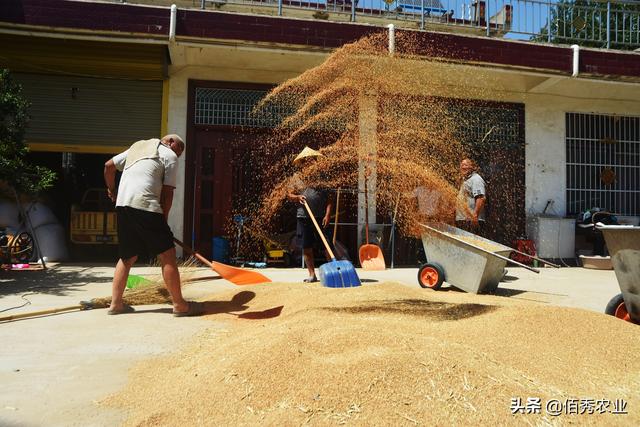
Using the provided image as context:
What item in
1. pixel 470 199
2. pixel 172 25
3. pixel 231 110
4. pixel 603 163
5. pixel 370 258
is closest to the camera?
pixel 470 199

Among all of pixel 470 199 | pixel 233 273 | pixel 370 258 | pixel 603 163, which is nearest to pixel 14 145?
pixel 233 273

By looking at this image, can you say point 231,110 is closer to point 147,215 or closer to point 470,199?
point 470,199

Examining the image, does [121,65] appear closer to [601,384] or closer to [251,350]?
[251,350]

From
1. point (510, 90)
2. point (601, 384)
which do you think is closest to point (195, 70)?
point (510, 90)

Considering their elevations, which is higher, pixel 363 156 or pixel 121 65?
pixel 121 65

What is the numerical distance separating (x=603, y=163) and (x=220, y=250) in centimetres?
806

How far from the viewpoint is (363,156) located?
471 centimetres

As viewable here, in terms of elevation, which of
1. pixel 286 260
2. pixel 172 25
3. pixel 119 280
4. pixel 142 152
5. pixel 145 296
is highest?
pixel 172 25

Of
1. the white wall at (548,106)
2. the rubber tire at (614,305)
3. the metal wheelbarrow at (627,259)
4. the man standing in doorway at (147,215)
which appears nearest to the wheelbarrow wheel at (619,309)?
the rubber tire at (614,305)

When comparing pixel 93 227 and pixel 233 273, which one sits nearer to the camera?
pixel 233 273

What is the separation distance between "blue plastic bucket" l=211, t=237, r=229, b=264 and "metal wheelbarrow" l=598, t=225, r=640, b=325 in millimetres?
5976

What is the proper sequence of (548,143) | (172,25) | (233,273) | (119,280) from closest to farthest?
1. (119,280)
2. (233,273)
3. (172,25)
4. (548,143)

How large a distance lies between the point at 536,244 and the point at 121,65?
27.2 feet

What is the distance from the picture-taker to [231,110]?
8.49 metres
